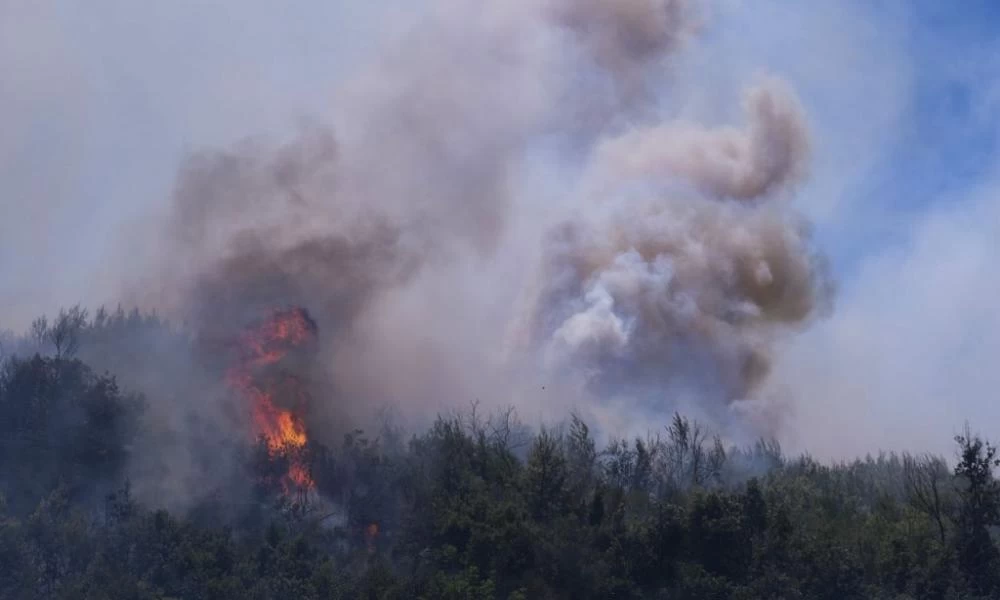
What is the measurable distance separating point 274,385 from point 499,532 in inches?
1919

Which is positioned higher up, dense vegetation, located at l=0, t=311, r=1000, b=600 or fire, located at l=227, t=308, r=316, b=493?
fire, located at l=227, t=308, r=316, b=493

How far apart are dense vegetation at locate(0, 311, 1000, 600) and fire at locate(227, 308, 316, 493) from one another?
11.5m

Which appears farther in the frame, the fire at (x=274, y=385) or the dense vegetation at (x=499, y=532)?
the fire at (x=274, y=385)

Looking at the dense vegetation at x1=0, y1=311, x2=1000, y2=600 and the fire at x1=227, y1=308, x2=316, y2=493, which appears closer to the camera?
the dense vegetation at x1=0, y1=311, x2=1000, y2=600

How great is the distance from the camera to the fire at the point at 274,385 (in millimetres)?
98562

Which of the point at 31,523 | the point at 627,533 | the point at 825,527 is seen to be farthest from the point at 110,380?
the point at 825,527

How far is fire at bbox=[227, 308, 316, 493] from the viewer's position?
98562mm

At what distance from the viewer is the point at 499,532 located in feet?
195

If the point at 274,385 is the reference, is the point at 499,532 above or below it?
below

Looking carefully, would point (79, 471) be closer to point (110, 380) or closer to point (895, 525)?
point (110, 380)

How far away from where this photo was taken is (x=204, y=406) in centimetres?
9969

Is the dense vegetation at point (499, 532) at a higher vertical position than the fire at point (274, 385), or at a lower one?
lower

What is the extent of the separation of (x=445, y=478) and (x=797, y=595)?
2454 centimetres

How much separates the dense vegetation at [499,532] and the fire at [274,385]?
37.8 ft
